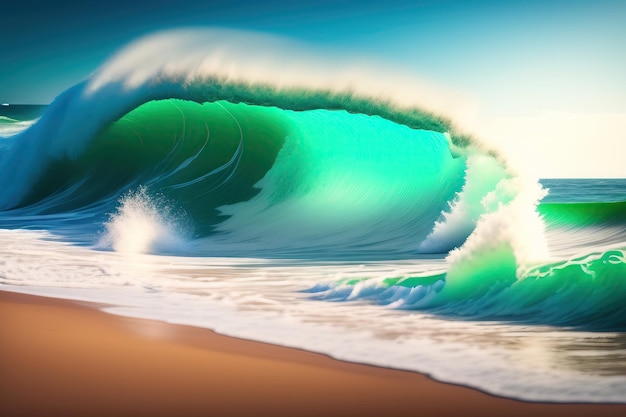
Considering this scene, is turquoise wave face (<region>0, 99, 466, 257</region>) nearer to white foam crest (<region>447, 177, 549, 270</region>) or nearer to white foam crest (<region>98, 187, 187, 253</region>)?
white foam crest (<region>98, 187, 187, 253</region>)

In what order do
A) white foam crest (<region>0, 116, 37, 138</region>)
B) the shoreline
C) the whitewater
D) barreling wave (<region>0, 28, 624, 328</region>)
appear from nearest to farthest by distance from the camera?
the shoreline < the whitewater < barreling wave (<region>0, 28, 624, 328</region>) < white foam crest (<region>0, 116, 37, 138</region>)

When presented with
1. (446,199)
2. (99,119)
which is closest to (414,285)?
(446,199)

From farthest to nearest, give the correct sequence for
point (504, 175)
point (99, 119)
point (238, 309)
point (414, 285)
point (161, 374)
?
point (99, 119), point (504, 175), point (414, 285), point (238, 309), point (161, 374)

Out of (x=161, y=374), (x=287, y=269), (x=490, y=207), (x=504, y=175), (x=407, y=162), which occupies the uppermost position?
(x=407, y=162)

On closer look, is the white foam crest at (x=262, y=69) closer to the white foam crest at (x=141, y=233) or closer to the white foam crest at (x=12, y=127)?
the white foam crest at (x=141, y=233)

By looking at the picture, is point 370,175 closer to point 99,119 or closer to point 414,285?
point 99,119

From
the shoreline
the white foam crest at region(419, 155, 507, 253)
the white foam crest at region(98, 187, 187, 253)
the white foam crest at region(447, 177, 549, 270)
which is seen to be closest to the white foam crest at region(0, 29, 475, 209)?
the white foam crest at region(419, 155, 507, 253)
